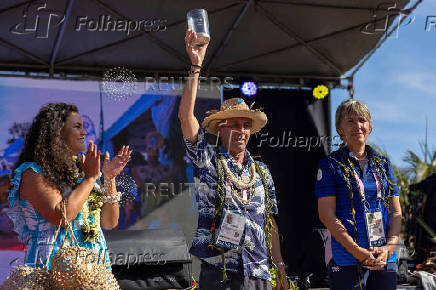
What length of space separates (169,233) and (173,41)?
2.38 meters

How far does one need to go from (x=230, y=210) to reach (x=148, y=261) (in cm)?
190

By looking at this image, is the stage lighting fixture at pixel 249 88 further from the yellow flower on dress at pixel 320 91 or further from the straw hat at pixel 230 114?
the straw hat at pixel 230 114

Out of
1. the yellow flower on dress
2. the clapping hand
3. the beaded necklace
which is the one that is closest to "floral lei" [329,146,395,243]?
the beaded necklace

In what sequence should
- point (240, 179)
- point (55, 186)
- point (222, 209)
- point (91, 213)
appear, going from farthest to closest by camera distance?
point (240, 179), point (222, 209), point (91, 213), point (55, 186)

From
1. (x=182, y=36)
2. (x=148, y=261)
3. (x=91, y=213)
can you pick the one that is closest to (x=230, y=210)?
(x=91, y=213)

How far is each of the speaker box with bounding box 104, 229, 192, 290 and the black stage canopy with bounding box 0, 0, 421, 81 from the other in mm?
2334

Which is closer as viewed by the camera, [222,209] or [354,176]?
[222,209]

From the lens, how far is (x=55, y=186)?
2188mm

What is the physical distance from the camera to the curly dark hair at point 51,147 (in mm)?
2230

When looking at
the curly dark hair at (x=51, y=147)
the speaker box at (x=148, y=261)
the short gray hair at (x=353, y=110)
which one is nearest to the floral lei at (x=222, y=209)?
the short gray hair at (x=353, y=110)

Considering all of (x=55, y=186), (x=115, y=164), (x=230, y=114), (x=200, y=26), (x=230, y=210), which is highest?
(x=200, y=26)

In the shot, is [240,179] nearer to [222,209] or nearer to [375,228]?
[222,209]

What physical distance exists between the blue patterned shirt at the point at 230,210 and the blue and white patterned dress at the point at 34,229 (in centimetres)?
52

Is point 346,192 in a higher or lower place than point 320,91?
lower
